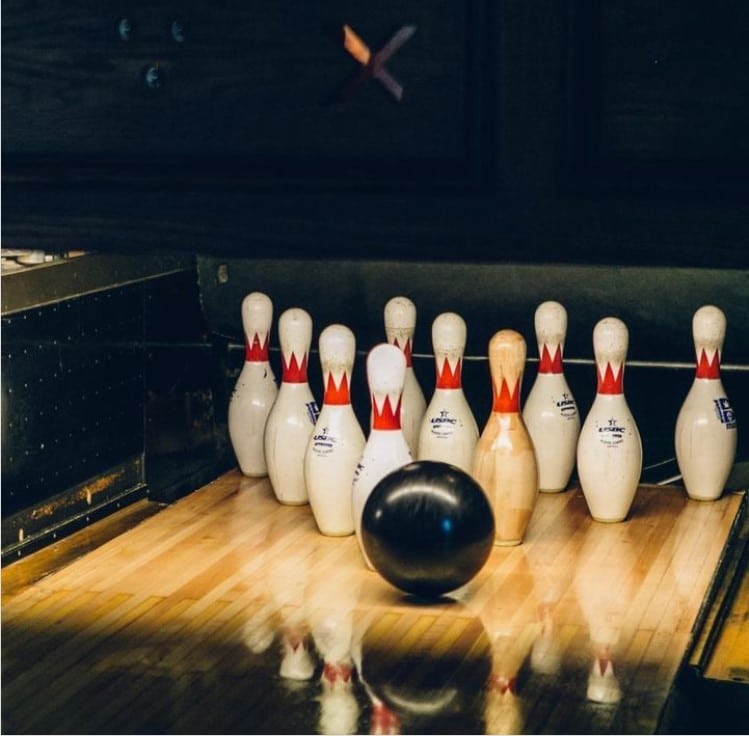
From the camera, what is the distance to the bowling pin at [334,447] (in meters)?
2.79

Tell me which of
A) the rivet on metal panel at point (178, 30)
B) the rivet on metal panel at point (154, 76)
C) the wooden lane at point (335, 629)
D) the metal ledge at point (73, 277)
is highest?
the rivet on metal panel at point (178, 30)

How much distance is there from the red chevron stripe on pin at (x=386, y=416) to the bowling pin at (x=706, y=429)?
2.15 feet

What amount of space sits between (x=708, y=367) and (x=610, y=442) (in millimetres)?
262

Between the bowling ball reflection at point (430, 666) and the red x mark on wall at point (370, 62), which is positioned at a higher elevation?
the red x mark on wall at point (370, 62)

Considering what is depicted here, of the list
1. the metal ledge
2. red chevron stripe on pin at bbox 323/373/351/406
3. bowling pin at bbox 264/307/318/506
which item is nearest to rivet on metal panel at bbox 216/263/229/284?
the metal ledge

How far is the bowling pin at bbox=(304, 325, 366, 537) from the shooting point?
2.79 metres

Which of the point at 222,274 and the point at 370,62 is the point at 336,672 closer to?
the point at 370,62

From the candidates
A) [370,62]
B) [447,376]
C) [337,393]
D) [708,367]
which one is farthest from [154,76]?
[708,367]

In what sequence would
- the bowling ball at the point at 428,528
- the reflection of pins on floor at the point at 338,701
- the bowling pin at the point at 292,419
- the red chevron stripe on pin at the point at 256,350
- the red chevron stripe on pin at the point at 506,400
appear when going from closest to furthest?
the reflection of pins on floor at the point at 338,701 < the bowling ball at the point at 428,528 < the red chevron stripe on pin at the point at 506,400 < the bowling pin at the point at 292,419 < the red chevron stripe on pin at the point at 256,350

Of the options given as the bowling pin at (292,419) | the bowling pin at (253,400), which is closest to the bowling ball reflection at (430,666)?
the bowling pin at (292,419)

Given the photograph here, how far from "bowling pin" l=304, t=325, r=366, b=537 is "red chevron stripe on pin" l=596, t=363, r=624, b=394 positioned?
1.57 feet

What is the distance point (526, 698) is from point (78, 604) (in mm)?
785

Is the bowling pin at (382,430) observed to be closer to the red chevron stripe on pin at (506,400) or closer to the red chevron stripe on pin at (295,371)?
the red chevron stripe on pin at (506,400)

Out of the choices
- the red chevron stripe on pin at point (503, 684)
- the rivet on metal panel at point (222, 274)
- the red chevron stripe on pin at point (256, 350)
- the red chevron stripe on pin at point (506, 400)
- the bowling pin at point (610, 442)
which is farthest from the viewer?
the rivet on metal panel at point (222, 274)
